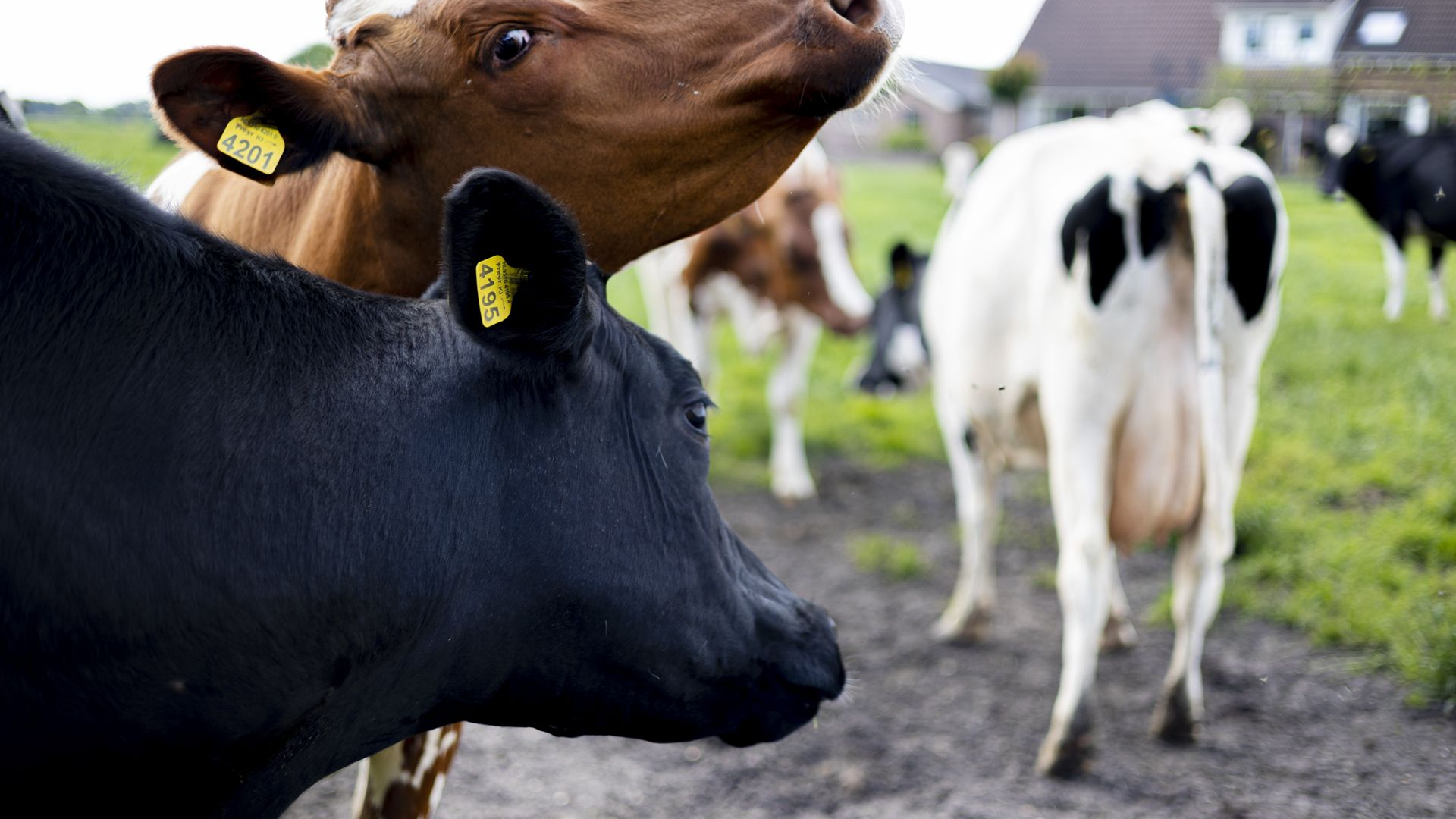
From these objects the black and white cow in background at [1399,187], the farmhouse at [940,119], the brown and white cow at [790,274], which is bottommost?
the brown and white cow at [790,274]

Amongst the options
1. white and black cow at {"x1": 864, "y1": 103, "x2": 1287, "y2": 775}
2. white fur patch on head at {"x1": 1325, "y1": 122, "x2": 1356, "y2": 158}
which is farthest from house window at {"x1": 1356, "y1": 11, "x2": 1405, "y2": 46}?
white fur patch on head at {"x1": 1325, "y1": 122, "x2": 1356, "y2": 158}

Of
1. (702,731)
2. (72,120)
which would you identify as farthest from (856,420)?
(702,731)

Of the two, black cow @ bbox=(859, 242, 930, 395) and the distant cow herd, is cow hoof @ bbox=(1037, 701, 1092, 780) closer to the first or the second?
the distant cow herd

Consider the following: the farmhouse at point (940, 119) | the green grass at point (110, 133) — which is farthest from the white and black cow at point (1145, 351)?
the farmhouse at point (940, 119)

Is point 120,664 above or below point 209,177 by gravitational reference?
below

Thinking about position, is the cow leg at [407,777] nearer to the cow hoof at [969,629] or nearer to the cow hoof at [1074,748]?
the cow hoof at [1074,748]

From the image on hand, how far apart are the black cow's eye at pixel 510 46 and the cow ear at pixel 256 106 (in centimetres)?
23

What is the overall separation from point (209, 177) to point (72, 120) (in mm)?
819

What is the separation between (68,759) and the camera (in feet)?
4.33

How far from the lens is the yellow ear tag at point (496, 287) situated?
4.79 ft

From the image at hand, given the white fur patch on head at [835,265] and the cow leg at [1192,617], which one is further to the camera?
the white fur patch on head at [835,265]

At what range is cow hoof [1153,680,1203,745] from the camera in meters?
3.77

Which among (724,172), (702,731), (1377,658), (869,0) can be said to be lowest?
(1377,658)

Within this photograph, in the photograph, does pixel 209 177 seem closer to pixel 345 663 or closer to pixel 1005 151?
pixel 345 663
